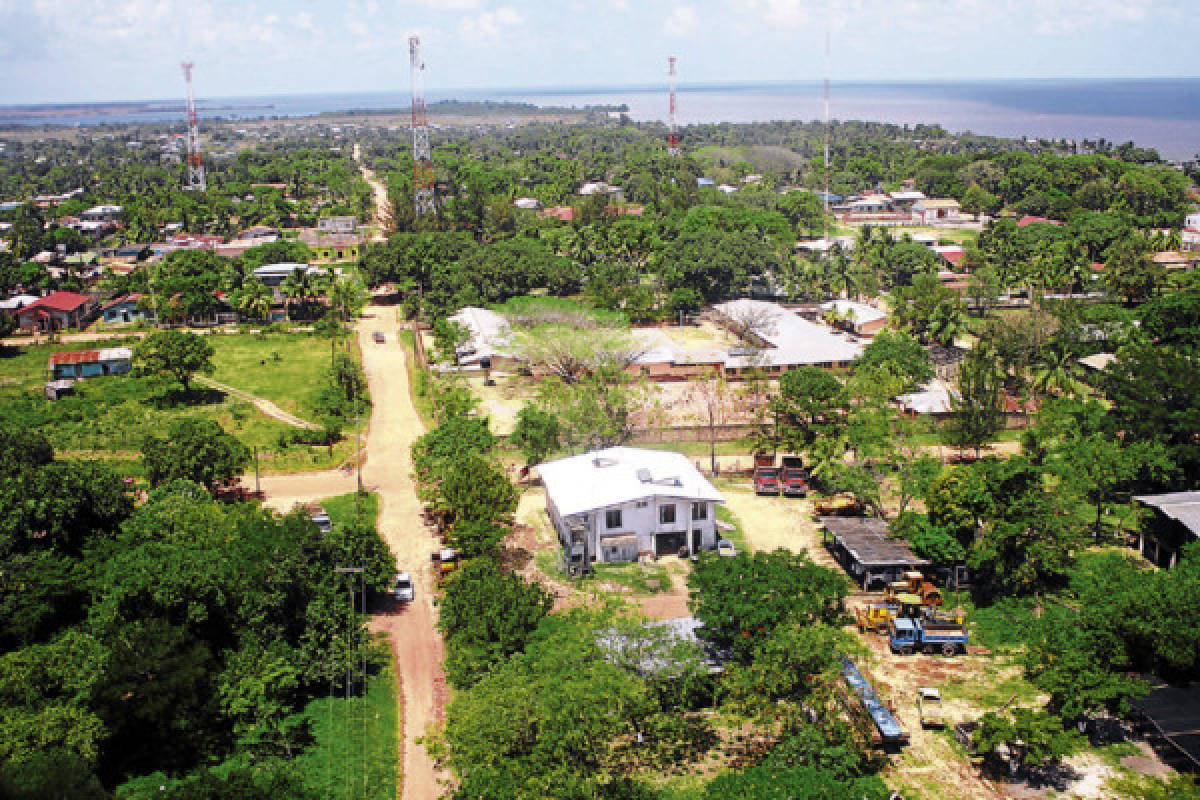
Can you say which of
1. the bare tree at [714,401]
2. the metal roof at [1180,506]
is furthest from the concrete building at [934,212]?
the metal roof at [1180,506]

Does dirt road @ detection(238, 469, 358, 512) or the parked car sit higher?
dirt road @ detection(238, 469, 358, 512)

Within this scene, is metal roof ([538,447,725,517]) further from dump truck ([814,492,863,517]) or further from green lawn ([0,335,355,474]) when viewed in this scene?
green lawn ([0,335,355,474])

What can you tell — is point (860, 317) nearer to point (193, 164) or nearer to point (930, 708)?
point (930, 708)

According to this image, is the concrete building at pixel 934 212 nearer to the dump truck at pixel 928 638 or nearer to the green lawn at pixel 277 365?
the green lawn at pixel 277 365

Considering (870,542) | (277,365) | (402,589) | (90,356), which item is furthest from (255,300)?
(870,542)

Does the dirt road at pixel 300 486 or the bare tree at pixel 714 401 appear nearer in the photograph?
the dirt road at pixel 300 486

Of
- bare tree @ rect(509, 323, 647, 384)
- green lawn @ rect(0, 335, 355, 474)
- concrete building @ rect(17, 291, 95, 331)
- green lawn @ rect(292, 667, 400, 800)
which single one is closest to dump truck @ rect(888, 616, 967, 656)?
green lawn @ rect(292, 667, 400, 800)

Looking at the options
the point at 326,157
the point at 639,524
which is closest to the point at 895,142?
the point at 326,157
